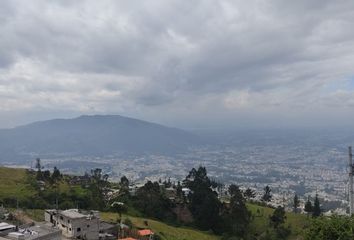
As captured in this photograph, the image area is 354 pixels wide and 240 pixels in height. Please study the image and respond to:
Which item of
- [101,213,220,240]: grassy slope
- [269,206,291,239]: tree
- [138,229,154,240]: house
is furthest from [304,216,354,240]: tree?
[269,206,291,239]: tree

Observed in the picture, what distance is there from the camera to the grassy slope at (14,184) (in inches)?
2522

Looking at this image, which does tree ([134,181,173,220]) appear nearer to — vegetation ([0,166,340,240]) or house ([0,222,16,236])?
vegetation ([0,166,340,240])

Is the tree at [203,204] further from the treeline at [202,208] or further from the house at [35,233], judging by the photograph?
the house at [35,233]

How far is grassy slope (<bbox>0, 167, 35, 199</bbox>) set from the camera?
64062 mm

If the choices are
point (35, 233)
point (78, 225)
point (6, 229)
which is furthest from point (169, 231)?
point (6, 229)

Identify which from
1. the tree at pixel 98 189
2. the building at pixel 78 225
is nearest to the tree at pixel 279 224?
the tree at pixel 98 189

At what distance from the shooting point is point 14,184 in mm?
72312

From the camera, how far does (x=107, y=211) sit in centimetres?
6625

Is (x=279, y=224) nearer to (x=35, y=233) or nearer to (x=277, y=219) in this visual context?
(x=277, y=219)

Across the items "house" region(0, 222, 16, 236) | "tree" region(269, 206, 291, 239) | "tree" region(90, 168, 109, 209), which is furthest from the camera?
"tree" region(90, 168, 109, 209)

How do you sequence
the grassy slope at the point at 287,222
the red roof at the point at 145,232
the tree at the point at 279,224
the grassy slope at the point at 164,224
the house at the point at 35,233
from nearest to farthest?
the house at the point at 35,233 → the red roof at the point at 145,232 → the grassy slope at the point at 164,224 → the tree at the point at 279,224 → the grassy slope at the point at 287,222

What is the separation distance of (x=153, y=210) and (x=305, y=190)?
112970 millimetres

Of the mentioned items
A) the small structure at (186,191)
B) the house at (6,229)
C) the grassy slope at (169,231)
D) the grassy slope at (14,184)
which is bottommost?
the grassy slope at (169,231)

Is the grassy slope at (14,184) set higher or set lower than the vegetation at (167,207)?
higher
